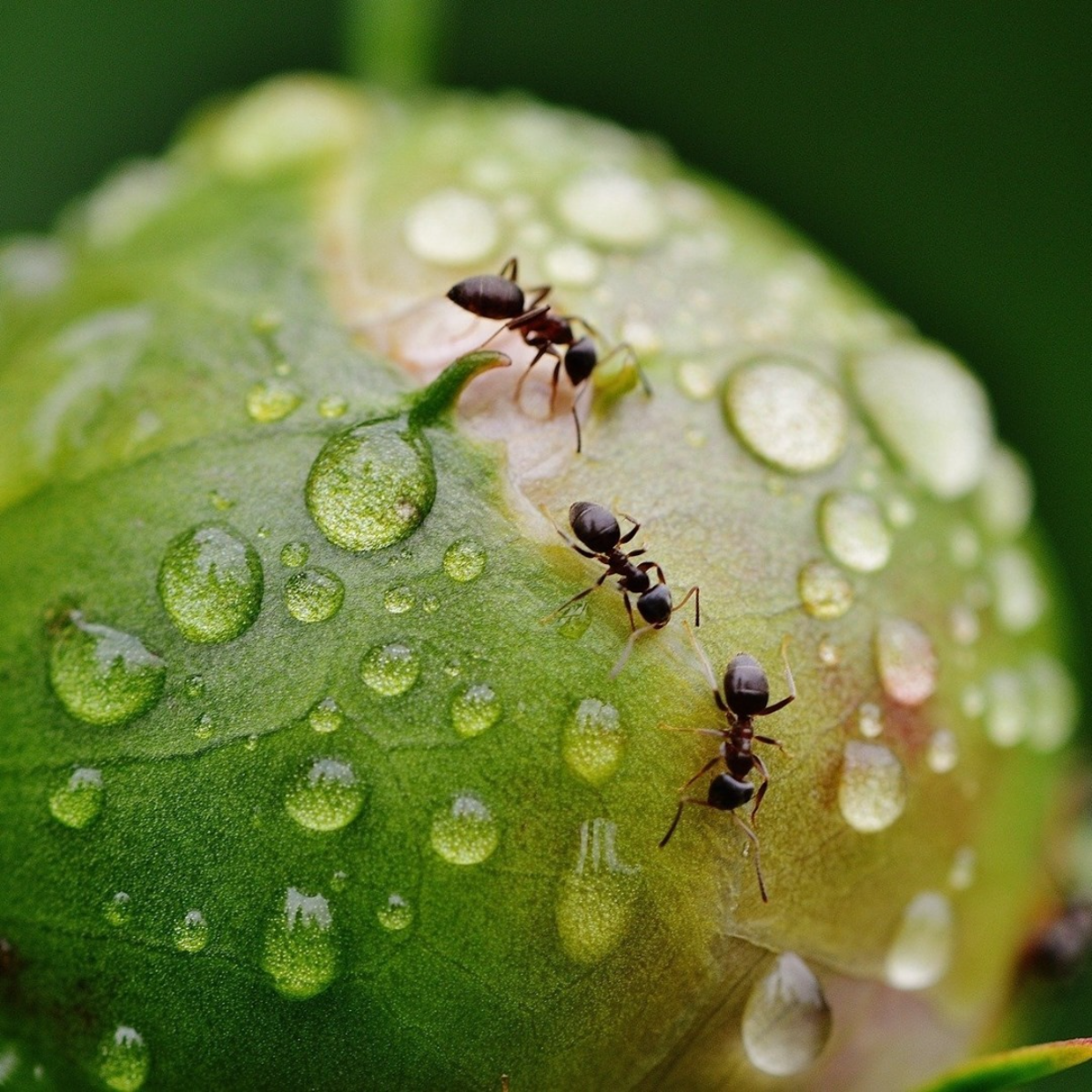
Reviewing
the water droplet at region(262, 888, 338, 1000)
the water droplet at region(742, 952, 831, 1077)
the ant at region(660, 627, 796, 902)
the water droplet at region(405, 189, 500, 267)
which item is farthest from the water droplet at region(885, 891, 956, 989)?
the water droplet at region(405, 189, 500, 267)

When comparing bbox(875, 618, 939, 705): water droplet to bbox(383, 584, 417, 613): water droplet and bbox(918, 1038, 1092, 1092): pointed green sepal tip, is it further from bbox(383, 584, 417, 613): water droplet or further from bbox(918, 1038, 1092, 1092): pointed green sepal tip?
bbox(383, 584, 417, 613): water droplet

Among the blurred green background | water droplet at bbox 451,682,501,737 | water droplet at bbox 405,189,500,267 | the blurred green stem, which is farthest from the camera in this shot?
the blurred green background

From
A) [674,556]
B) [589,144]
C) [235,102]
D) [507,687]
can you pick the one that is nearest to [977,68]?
[589,144]

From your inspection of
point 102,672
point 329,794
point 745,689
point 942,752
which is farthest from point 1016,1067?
point 102,672

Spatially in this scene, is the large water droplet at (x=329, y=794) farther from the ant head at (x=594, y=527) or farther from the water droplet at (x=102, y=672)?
the ant head at (x=594, y=527)

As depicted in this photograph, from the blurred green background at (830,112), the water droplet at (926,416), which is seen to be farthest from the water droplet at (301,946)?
the blurred green background at (830,112)

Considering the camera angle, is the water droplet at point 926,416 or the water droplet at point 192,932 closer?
the water droplet at point 192,932
